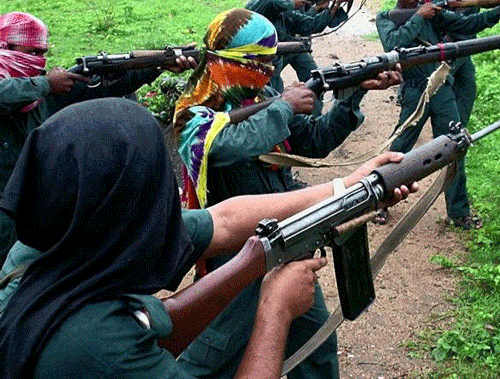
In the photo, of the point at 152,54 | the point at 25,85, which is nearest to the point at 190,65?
the point at 152,54

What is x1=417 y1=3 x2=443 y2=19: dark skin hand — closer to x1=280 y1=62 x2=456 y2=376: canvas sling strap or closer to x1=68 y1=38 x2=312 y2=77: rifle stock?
x1=68 y1=38 x2=312 y2=77: rifle stock

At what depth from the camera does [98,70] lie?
194 inches

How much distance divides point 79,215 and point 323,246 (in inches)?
38.6

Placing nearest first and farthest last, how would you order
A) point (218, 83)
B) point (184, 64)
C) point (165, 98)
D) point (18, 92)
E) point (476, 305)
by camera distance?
point (218, 83), point (18, 92), point (476, 305), point (184, 64), point (165, 98)

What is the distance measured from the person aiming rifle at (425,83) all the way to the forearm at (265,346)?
139 inches

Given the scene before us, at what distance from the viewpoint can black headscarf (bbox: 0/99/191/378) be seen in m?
1.47

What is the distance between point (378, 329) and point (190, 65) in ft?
7.59

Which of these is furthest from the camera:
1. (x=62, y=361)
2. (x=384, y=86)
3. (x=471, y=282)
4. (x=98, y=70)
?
(x=98, y=70)

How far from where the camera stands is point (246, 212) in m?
2.32

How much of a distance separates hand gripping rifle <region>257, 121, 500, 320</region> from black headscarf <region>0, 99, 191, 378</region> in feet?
1.80

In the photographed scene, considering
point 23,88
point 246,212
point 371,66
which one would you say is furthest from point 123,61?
point 246,212

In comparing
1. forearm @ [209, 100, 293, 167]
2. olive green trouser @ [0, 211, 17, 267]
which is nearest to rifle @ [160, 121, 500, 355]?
forearm @ [209, 100, 293, 167]

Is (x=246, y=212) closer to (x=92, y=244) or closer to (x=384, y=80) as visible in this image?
(x=92, y=244)

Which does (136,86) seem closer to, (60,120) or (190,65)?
(190,65)
